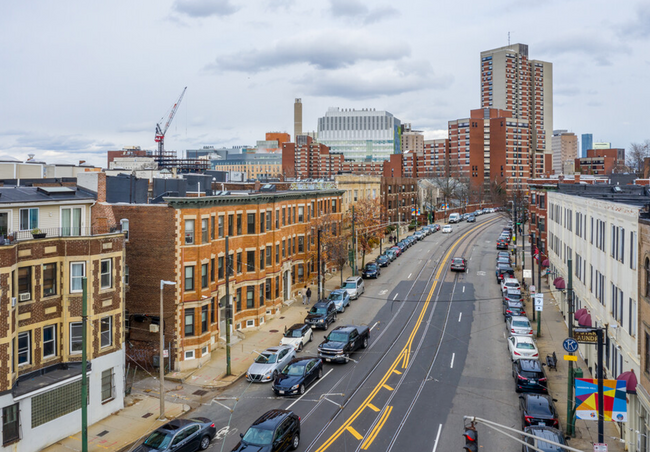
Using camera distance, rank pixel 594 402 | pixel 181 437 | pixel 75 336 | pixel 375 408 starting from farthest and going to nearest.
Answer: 1. pixel 375 408
2. pixel 75 336
3. pixel 181 437
4. pixel 594 402

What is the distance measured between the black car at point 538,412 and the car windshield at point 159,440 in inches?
604

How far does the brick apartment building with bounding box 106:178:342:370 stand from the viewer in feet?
112

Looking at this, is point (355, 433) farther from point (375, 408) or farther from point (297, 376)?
point (297, 376)

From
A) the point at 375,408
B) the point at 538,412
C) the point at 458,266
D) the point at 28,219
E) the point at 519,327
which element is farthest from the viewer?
the point at 458,266

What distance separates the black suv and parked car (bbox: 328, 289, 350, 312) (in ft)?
9.25

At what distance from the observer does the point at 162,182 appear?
42.2 metres

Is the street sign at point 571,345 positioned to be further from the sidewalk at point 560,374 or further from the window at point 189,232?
the window at point 189,232

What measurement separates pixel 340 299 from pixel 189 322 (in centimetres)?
1635

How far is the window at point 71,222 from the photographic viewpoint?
27141mm

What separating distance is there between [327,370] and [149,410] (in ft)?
35.2

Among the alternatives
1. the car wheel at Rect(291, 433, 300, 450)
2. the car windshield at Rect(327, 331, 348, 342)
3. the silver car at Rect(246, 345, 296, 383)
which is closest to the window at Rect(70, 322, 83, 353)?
the silver car at Rect(246, 345, 296, 383)

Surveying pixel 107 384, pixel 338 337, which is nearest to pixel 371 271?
pixel 338 337

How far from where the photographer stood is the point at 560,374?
31.8m

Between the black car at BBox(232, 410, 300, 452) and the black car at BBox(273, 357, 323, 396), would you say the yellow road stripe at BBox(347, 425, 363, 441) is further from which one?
the black car at BBox(273, 357, 323, 396)
